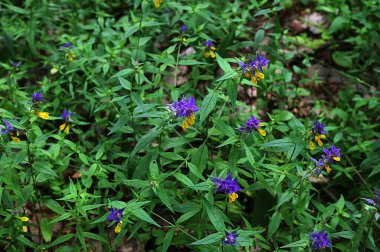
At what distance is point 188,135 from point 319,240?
117 cm

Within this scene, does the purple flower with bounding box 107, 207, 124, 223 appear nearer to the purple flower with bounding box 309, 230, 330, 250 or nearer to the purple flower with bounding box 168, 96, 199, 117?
the purple flower with bounding box 168, 96, 199, 117

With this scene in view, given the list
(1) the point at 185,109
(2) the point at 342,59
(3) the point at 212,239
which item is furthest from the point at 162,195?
(2) the point at 342,59

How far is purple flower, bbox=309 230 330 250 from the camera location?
278cm

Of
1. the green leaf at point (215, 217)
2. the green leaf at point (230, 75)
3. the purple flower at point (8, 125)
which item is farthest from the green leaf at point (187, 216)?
the purple flower at point (8, 125)

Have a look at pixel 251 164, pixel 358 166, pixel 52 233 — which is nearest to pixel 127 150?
pixel 52 233

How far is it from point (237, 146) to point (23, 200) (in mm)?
1435

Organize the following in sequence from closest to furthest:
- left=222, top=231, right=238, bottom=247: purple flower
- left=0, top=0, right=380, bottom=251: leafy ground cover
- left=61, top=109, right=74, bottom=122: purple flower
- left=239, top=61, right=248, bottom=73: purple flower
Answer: left=222, top=231, right=238, bottom=247: purple flower
left=239, top=61, right=248, bottom=73: purple flower
left=0, top=0, right=380, bottom=251: leafy ground cover
left=61, top=109, right=74, bottom=122: purple flower

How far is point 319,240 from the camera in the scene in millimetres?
2797

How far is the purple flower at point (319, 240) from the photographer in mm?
2783

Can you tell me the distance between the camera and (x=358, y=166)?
13.4ft

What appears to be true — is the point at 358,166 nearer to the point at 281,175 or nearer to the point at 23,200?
the point at 281,175

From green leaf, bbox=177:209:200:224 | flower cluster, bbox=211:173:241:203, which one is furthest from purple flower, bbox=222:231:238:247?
green leaf, bbox=177:209:200:224

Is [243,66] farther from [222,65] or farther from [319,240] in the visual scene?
[319,240]

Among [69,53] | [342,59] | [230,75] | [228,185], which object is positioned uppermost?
[230,75]
